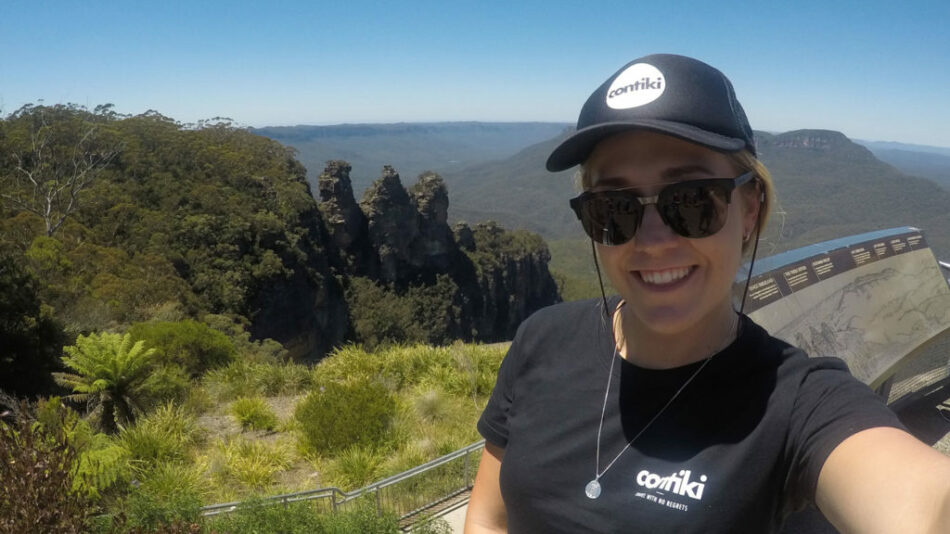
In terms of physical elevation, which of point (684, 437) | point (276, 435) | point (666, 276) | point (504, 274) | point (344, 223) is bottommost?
point (504, 274)

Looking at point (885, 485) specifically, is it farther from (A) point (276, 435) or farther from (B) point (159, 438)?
(A) point (276, 435)

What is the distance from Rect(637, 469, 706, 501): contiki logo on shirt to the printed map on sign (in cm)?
342

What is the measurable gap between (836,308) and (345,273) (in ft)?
166

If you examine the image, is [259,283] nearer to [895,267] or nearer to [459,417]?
[459,417]

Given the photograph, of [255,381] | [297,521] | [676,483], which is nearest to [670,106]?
[676,483]

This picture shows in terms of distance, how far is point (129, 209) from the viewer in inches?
1296

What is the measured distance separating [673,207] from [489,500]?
36.4 inches

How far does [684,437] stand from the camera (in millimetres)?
1173

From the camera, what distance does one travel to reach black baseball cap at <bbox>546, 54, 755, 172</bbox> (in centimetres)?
112

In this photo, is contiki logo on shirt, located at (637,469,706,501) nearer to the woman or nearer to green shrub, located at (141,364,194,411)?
the woman

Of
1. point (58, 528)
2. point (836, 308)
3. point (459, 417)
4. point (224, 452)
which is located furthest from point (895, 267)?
point (224, 452)

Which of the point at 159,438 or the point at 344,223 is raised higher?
the point at 159,438

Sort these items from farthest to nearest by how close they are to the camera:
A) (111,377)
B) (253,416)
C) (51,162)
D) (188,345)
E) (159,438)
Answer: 1. (51,162)
2. (188,345)
3. (253,416)
4. (111,377)
5. (159,438)

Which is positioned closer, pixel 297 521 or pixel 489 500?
pixel 489 500
